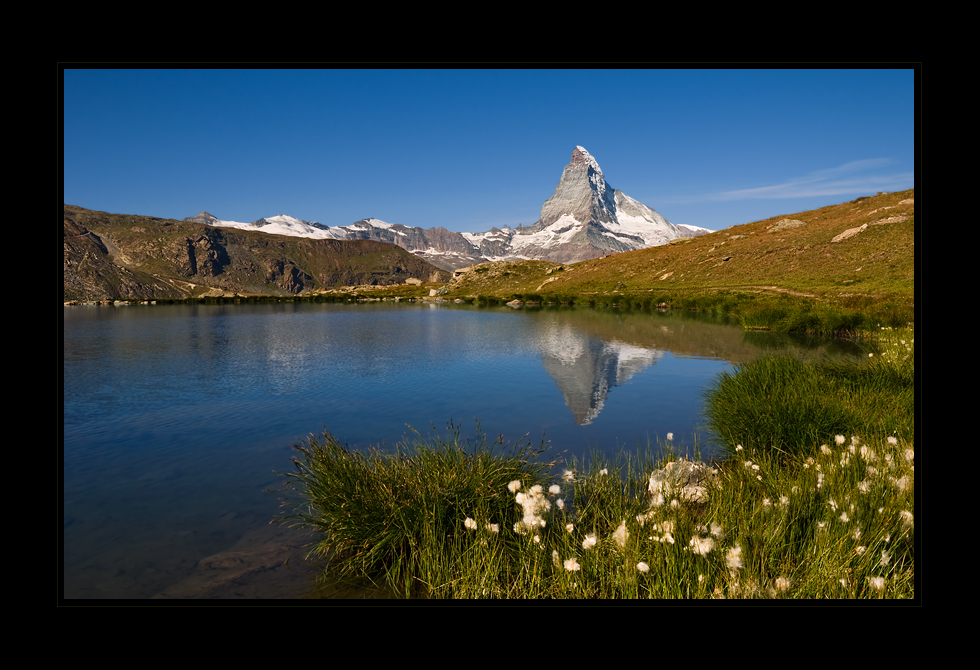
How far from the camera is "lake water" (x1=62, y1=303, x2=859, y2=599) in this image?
7867 millimetres

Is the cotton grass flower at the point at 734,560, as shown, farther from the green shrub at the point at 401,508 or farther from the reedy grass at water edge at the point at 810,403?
the reedy grass at water edge at the point at 810,403

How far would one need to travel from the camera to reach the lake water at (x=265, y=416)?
7.87 m

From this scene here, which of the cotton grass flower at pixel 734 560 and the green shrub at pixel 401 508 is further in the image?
the green shrub at pixel 401 508

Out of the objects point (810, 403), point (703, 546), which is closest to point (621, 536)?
point (703, 546)

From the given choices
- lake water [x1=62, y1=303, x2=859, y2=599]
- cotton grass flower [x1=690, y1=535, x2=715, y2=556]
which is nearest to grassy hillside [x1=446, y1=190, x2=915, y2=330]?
lake water [x1=62, y1=303, x2=859, y2=599]

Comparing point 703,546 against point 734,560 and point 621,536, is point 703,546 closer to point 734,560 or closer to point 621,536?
point 734,560

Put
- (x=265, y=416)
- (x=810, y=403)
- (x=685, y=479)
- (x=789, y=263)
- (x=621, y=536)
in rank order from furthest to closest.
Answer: (x=789, y=263), (x=265, y=416), (x=810, y=403), (x=685, y=479), (x=621, y=536)

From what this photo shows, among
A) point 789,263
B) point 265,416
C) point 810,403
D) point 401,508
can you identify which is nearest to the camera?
point 401,508

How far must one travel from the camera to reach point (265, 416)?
55.8 feet

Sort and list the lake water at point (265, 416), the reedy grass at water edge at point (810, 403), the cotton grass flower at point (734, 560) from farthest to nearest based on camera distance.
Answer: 1. the reedy grass at water edge at point (810, 403)
2. the lake water at point (265, 416)
3. the cotton grass flower at point (734, 560)

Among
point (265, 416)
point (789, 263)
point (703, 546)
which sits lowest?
point (265, 416)

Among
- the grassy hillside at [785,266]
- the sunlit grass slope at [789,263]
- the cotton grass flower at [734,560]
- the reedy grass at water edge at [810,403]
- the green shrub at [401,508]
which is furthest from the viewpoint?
the sunlit grass slope at [789,263]

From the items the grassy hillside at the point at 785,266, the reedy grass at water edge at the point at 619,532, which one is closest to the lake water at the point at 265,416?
the reedy grass at water edge at the point at 619,532
